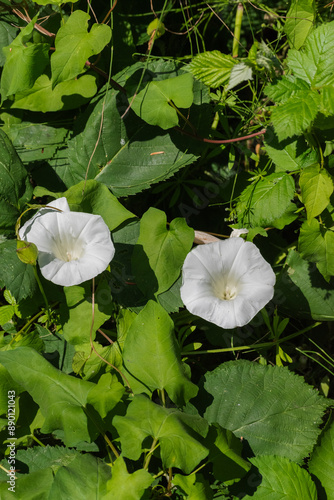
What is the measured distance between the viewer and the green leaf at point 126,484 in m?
1.52

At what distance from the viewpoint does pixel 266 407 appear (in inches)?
76.0

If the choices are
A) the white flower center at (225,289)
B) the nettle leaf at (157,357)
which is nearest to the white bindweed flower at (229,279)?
the white flower center at (225,289)

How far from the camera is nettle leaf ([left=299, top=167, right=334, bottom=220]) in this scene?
187 cm

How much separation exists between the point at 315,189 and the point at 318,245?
9.2 inches

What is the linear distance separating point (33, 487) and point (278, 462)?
899 millimetres

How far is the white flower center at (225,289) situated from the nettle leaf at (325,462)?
0.64 meters

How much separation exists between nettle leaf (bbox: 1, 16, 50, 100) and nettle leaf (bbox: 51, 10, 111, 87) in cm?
10

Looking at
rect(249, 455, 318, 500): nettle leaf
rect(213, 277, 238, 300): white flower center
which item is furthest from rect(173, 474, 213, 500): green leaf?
Result: rect(213, 277, 238, 300): white flower center

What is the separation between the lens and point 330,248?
6.39 ft

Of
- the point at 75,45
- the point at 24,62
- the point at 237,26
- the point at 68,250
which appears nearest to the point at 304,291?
the point at 68,250

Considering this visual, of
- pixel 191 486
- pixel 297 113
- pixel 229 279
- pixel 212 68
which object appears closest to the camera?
pixel 191 486

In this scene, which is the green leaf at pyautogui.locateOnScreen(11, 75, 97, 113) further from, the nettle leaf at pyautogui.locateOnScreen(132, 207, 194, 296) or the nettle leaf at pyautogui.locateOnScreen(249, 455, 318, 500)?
the nettle leaf at pyautogui.locateOnScreen(249, 455, 318, 500)

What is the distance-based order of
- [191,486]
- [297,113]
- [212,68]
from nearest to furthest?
1. [191,486]
2. [297,113]
3. [212,68]

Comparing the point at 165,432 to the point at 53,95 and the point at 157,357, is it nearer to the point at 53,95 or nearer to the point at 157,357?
the point at 157,357
